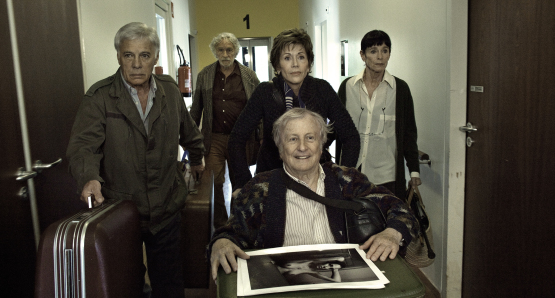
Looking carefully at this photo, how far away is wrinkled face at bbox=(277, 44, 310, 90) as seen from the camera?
7.29ft

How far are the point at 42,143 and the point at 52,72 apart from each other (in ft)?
1.27

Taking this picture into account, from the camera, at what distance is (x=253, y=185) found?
5.74 feet

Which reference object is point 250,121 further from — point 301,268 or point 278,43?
point 301,268

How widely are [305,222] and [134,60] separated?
3.58 feet

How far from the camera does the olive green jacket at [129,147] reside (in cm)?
203

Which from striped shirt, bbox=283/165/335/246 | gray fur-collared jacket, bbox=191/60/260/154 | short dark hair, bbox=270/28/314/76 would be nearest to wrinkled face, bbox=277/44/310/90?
short dark hair, bbox=270/28/314/76

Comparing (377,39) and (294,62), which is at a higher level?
(377,39)

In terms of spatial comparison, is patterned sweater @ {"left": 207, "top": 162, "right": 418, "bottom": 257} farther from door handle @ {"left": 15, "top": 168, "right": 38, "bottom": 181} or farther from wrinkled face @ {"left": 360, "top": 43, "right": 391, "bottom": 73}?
wrinkled face @ {"left": 360, "top": 43, "right": 391, "bottom": 73}

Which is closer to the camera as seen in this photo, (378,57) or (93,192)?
(93,192)

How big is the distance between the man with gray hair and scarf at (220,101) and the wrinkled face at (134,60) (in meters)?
1.84

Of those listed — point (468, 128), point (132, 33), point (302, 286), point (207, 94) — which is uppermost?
point (132, 33)

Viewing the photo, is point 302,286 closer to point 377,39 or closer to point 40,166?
point 40,166

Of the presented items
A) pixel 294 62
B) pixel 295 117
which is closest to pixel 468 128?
pixel 294 62

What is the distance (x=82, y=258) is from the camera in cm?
140
